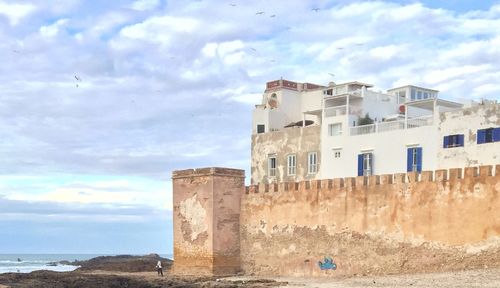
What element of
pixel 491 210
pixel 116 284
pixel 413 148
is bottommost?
pixel 116 284

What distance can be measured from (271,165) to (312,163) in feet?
8.81

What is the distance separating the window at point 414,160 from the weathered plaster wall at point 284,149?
18.5 ft

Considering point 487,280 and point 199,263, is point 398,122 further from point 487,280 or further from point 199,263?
point 487,280

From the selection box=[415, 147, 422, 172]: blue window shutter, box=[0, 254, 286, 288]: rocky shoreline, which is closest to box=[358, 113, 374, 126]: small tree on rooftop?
box=[415, 147, 422, 172]: blue window shutter

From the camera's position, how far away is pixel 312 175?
3616 centimetres

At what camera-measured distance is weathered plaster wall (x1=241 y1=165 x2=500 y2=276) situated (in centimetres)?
1936

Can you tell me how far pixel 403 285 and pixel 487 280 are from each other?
211 centimetres

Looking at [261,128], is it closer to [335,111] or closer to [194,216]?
→ [335,111]

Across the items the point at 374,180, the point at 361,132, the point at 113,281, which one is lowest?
the point at 113,281

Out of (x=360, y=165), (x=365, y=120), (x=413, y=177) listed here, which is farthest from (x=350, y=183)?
(x=365, y=120)

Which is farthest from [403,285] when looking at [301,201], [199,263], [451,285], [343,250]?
[199,263]

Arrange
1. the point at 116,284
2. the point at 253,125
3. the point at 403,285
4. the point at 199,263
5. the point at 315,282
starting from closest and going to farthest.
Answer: the point at 403,285 → the point at 315,282 → the point at 116,284 → the point at 199,263 → the point at 253,125

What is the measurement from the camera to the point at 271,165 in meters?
38.2

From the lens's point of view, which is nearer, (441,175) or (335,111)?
(441,175)
